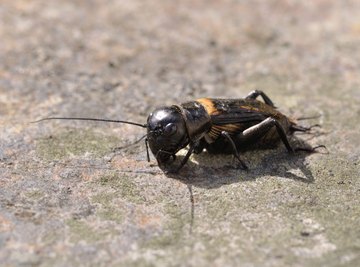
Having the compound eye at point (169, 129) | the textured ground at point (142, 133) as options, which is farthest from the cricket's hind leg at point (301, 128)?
the compound eye at point (169, 129)

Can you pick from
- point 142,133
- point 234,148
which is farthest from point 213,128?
point 142,133

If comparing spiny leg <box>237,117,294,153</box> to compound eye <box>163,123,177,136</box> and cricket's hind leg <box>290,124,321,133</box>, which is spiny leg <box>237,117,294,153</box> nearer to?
cricket's hind leg <box>290,124,321,133</box>

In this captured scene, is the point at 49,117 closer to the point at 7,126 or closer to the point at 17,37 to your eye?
the point at 7,126

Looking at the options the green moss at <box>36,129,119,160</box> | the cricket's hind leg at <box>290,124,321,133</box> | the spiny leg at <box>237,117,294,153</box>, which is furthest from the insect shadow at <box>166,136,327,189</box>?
the green moss at <box>36,129,119,160</box>

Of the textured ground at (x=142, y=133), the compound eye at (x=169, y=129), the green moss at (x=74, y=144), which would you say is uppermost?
the compound eye at (x=169, y=129)

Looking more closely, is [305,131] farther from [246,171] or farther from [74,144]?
[74,144]

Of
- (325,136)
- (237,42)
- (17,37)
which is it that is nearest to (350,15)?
(237,42)

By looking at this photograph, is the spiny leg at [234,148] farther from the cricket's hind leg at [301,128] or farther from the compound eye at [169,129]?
the cricket's hind leg at [301,128]
